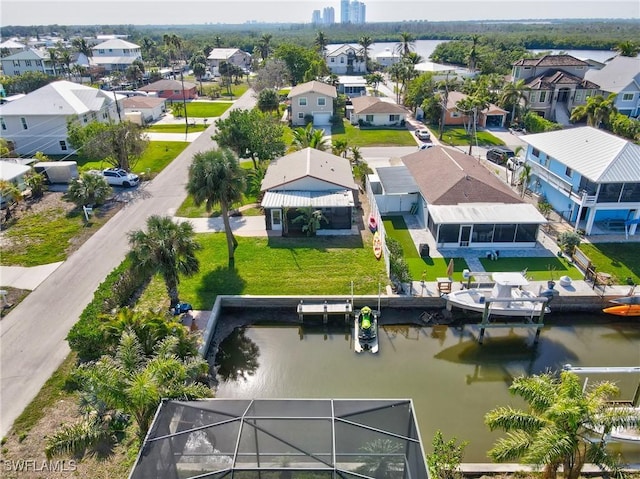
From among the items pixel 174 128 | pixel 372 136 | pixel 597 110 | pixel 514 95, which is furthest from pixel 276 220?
pixel 514 95

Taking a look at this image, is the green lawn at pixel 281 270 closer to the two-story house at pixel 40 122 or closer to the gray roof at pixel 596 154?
the gray roof at pixel 596 154

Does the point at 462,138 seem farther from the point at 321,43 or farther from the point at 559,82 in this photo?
the point at 321,43

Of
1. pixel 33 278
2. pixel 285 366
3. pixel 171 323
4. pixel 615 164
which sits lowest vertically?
pixel 285 366

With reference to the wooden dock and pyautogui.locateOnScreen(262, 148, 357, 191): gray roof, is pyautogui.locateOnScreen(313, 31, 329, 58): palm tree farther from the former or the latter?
the wooden dock

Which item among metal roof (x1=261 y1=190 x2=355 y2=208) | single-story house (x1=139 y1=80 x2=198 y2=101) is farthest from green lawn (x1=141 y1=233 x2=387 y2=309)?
single-story house (x1=139 y1=80 x2=198 y2=101)

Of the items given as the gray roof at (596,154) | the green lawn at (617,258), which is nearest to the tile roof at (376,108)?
the gray roof at (596,154)

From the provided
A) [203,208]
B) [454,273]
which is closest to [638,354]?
[454,273]

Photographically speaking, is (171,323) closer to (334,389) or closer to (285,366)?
(285,366)
